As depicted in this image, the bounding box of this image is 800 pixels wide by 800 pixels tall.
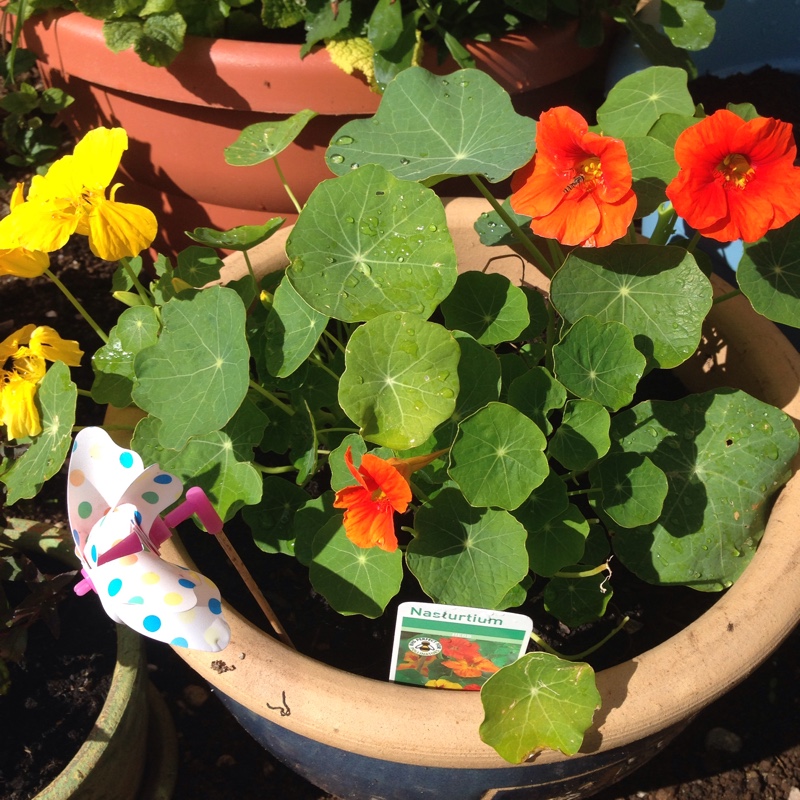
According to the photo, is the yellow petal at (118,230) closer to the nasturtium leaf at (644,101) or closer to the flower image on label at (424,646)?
the flower image on label at (424,646)

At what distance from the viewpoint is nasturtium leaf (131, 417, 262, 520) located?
99cm

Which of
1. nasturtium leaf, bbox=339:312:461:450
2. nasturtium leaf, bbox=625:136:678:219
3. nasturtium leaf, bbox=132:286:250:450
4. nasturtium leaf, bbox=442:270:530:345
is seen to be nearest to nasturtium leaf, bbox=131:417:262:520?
nasturtium leaf, bbox=132:286:250:450

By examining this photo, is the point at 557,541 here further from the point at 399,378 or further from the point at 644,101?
the point at 644,101

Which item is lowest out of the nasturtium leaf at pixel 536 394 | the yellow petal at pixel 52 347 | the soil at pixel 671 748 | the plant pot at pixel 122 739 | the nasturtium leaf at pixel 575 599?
the soil at pixel 671 748

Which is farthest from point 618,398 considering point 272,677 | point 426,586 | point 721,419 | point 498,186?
point 498,186

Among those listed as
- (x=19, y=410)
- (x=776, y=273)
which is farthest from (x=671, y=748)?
(x=19, y=410)

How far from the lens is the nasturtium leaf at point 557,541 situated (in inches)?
38.3

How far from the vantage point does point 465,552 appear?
3.09ft

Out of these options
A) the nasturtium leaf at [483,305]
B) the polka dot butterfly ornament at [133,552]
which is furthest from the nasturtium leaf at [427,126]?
the polka dot butterfly ornament at [133,552]

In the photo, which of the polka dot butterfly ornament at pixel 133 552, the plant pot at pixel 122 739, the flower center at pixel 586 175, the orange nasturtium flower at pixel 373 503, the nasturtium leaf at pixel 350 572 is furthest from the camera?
the plant pot at pixel 122 739

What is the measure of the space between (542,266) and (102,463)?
65 cm

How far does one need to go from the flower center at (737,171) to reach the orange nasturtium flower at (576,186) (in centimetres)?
10

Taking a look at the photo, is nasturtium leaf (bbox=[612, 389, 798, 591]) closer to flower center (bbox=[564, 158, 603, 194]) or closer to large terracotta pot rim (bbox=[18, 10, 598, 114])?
flower center (bbox=[564, 158, 603, 194])

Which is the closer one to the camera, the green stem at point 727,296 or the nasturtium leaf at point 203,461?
the nasturtium leaf at point 203,461
